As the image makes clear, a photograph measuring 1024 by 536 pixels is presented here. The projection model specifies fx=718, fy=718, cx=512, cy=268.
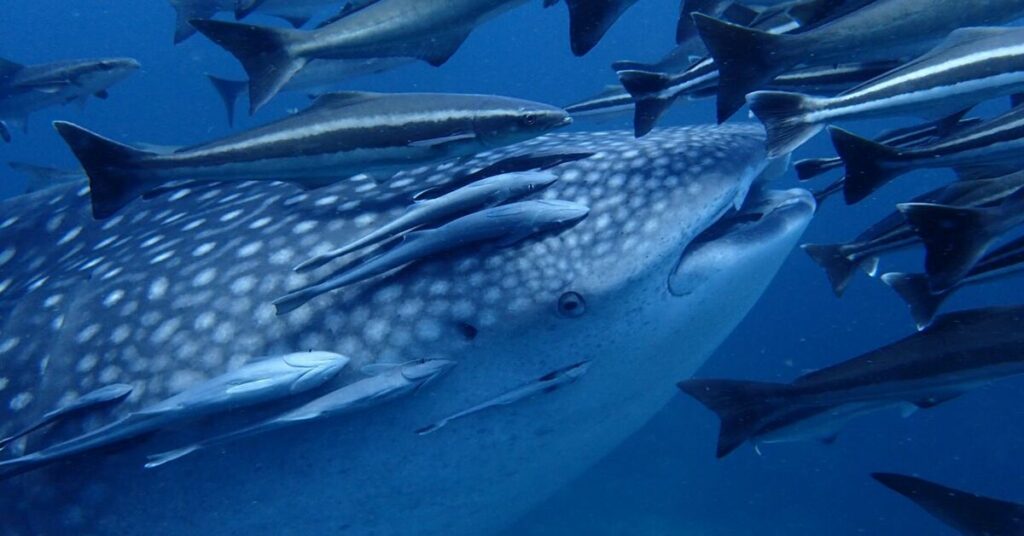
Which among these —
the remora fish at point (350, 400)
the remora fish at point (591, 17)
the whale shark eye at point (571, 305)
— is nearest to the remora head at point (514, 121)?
the remora fish at point (591, 17)

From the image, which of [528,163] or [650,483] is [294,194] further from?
[650,483]

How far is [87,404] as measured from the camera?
2373 mm

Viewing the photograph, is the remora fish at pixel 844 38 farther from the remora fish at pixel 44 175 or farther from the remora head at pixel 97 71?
the remora head at pixel 97 71

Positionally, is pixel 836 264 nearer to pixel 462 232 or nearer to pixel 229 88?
pixel 462 232

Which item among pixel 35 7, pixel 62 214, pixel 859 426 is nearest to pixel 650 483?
pixel 859 426

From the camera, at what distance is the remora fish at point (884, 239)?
223 cm

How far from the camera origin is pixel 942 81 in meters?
1.98

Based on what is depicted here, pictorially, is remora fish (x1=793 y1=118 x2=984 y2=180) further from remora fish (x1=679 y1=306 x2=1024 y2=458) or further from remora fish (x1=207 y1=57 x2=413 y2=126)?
remora fish (x1=207 y1=57 x2=413 y2=126)

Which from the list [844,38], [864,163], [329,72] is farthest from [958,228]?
[329,72]

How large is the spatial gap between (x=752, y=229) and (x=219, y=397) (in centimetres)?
185

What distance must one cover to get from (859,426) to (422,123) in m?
20.3

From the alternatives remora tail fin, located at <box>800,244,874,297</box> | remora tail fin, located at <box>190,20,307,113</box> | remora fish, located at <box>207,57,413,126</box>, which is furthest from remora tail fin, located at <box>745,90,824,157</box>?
remora fish, located at <box>207,57,413,126</box>

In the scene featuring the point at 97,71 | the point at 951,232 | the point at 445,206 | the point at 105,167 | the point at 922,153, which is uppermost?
the point at 97,71

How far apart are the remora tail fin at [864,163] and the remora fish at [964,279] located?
0.33 m
